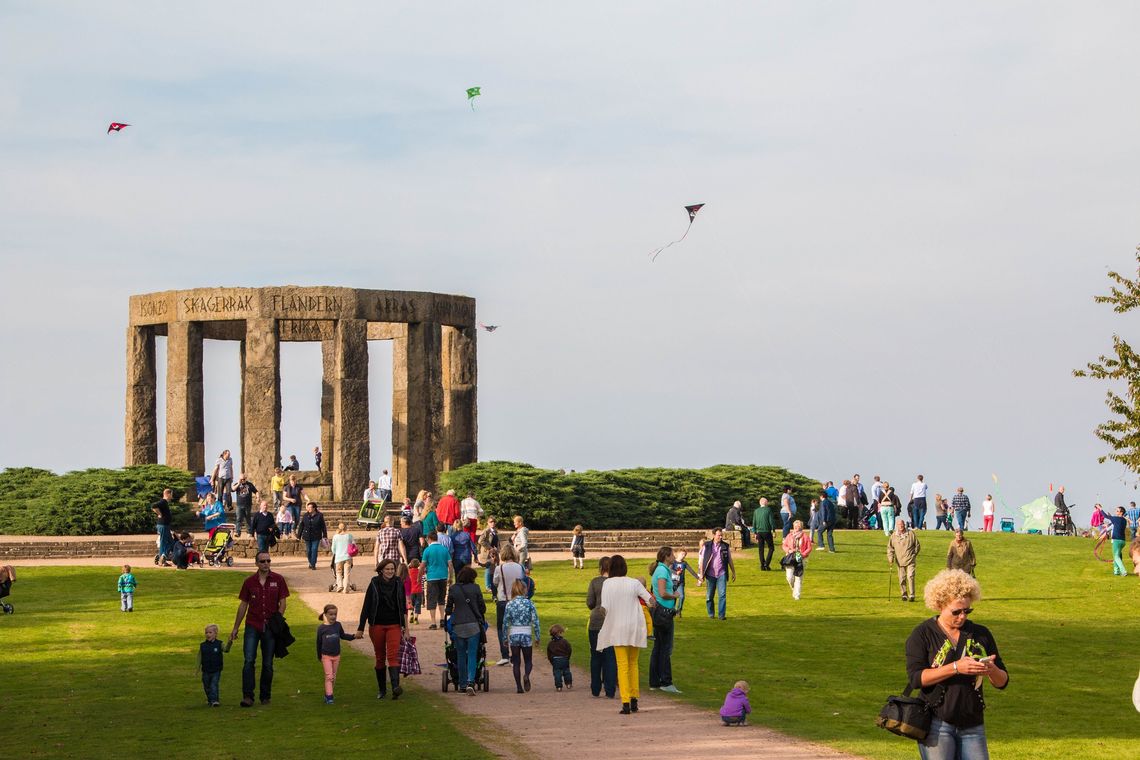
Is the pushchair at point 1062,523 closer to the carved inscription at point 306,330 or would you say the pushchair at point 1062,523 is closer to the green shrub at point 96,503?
the carved inscription at point 306,330

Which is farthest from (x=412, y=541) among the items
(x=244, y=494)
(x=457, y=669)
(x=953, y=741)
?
(x=953, y=741)

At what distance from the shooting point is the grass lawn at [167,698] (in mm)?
14727

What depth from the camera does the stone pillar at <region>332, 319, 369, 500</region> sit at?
4259 cm

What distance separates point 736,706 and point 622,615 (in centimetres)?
148

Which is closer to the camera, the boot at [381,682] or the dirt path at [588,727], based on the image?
the dirt path at [588,727]

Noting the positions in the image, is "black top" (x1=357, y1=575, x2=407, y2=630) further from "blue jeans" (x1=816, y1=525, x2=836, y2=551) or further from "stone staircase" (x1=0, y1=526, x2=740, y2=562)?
"blue jeans" (x1=816, y1=525, x2=836, y2=551)

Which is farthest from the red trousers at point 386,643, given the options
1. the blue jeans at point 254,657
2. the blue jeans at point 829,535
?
the blue jeans at point 829,535

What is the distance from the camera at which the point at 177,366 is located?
143 ft

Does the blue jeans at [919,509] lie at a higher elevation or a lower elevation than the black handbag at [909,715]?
higher

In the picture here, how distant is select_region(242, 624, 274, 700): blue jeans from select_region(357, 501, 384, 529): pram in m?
22.1

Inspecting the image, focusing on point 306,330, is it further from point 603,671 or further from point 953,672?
point 953,672

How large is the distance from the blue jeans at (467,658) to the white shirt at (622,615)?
6.63 ft

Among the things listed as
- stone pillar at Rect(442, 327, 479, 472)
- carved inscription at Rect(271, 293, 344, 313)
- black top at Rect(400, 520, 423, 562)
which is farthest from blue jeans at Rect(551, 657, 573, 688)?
stone pillar at Rect(442, 327, 479, 472)

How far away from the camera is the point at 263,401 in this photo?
42594 mm
